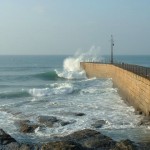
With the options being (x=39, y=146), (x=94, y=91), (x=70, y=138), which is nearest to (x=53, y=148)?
(x=39, y=146)

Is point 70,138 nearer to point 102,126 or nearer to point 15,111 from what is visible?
point 102,126

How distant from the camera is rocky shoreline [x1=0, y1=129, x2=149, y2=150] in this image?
12.5 metres

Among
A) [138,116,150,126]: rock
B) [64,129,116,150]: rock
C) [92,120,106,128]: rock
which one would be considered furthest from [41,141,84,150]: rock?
[138,116,150,126]: rock

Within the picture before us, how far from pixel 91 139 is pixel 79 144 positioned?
0.93 metres

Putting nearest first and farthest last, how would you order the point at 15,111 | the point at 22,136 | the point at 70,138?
the point at 70,138
the point at 22,136
the point at 15,111

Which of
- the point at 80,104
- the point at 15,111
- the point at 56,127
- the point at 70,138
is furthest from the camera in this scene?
the point at 80,104

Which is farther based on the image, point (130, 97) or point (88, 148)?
point (130, 97)

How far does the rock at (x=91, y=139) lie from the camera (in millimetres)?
13008

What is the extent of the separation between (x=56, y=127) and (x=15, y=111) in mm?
5484

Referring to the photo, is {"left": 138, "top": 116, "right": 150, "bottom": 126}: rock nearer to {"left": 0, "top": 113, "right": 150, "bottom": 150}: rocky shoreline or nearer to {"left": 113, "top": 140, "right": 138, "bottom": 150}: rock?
{"left": 0, "top": 113, "right": 150, "bottom": 150}: rocky shoreline

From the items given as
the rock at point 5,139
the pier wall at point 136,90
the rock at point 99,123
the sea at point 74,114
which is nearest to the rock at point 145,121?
the sea at point 74,114

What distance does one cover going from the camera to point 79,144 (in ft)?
42.1

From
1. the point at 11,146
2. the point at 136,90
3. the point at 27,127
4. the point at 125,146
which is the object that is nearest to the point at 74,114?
the point at 27,127

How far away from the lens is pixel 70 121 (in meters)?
17.8
